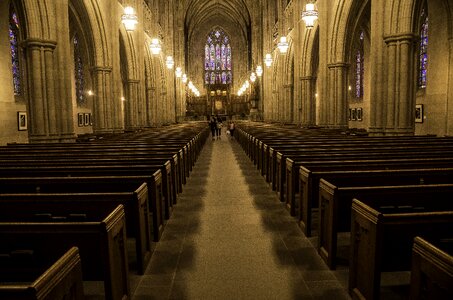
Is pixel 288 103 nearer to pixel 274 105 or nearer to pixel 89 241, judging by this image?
pixel 274 105

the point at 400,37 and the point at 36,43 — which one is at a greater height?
the point at 400,37

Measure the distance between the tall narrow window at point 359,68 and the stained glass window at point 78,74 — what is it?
1998 cm

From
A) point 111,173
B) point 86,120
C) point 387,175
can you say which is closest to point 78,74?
point 86,120

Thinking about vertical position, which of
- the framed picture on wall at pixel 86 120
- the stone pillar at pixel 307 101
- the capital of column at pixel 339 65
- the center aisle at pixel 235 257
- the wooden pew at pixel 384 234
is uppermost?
the capital of column at pixel 339 65

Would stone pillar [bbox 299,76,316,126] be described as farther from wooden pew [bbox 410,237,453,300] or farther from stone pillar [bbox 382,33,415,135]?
wooden pew [bbox 410,237,453,300]

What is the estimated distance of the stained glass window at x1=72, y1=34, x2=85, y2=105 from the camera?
2684cm

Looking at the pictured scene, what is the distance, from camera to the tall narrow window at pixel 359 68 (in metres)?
27.2

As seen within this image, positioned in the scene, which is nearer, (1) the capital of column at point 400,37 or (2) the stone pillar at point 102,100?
(1) the capital of column at point 400,37

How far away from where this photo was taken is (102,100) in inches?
715

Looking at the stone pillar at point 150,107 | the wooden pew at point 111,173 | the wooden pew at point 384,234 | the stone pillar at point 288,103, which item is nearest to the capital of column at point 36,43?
the wooden pew at point 111,173

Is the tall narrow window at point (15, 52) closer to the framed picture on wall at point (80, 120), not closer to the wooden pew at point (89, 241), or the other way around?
the framed picture on wall at point (80, 120)

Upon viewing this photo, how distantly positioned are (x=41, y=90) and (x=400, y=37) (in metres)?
11.7

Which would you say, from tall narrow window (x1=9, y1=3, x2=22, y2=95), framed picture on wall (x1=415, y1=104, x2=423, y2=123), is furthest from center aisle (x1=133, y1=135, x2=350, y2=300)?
tall narrow window (x1=9, y1=3, x2=22, y2=95)

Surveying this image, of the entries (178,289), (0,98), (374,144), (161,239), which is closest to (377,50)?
(374,144)
